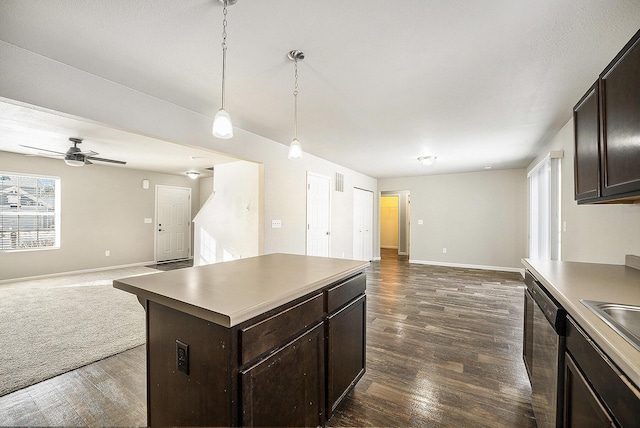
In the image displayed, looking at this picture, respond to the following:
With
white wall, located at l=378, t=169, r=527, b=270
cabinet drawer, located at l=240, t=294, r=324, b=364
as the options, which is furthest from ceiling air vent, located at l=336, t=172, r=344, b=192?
cabinet drawer, located at l=240, t=294, r=324, b=364

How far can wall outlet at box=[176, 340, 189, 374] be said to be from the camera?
3.78ft

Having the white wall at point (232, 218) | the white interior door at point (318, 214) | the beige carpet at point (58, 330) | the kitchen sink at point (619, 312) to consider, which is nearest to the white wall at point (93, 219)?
the beige carpet at point (58, 330)

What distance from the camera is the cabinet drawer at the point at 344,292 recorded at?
160cm

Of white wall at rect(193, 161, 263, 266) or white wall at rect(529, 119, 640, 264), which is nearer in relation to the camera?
white wall at rect(529, 119, 640, 264)

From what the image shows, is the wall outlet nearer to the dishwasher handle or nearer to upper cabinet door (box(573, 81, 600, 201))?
the dishwasher handle

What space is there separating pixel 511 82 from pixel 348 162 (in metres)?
3.58

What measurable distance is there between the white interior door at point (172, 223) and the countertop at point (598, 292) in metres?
7.85

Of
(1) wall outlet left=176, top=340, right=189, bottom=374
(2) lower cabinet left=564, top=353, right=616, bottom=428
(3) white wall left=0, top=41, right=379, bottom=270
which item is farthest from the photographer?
(3) white wall left=0, top=41, right=379, bottom=270

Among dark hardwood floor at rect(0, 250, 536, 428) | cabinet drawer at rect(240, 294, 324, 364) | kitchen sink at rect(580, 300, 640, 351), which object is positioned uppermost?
kitchen sink at rect(580, 300, 640, 351)

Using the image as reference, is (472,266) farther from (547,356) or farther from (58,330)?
(58,330)

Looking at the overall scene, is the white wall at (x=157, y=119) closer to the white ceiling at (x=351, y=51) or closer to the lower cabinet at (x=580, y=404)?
the white ceiling at (x=351, y=51)

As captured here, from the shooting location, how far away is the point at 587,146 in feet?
5.57

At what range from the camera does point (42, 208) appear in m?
5.38

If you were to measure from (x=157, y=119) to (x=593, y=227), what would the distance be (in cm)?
440
